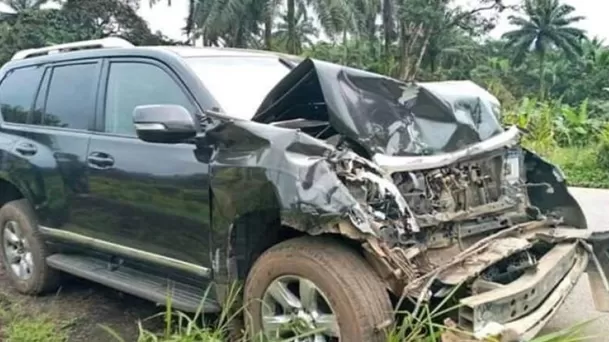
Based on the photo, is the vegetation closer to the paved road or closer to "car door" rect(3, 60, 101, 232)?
the paved road

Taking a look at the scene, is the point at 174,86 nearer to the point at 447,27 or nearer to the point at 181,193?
the point at 181,193

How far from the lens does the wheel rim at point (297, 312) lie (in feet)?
10.8

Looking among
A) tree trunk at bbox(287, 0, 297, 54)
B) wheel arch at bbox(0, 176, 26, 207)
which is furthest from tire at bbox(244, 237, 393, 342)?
tree trunk at bbox(287, 0, 297, 54)

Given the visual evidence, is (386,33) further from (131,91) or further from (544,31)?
(131,91)

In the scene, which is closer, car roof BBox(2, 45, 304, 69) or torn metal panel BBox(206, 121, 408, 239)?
torn metal panel BBox(206, 121, 408, 239)

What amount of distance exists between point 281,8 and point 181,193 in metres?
34.4

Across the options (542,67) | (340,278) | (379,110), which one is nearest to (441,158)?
(379,110)

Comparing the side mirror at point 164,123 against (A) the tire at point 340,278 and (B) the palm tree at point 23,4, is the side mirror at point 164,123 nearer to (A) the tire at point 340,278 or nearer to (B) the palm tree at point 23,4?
(A) the tire at point 340,278

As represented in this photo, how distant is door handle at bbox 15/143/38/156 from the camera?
511cm

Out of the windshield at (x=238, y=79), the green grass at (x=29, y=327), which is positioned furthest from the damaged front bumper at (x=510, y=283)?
the green grass at (x=29, y=327)

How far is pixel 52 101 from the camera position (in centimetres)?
514

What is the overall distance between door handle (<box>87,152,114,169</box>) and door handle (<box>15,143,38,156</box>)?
0.79 metres

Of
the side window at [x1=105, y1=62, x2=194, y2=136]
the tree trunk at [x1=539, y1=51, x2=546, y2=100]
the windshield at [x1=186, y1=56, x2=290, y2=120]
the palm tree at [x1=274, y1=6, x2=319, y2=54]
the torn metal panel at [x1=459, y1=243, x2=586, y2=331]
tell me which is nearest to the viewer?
the torn metal panel at [x1=459, y1=243, x2=586, y2=331]

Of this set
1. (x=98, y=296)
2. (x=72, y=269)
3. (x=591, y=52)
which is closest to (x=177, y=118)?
(x=72, y=269)
